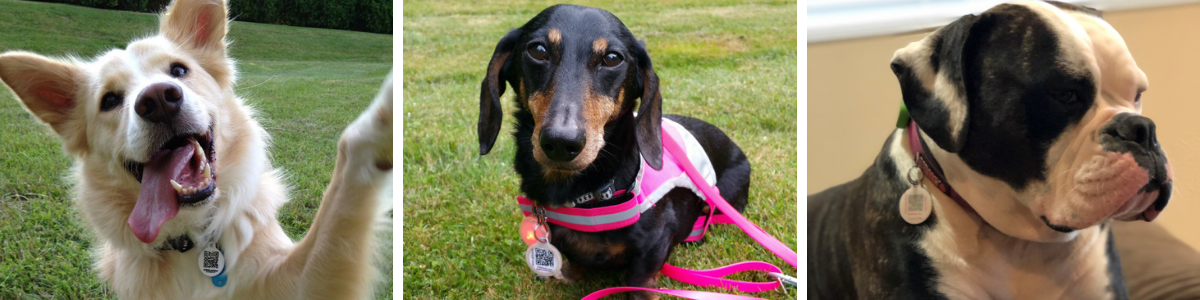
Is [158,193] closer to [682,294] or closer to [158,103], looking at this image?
[158,103]

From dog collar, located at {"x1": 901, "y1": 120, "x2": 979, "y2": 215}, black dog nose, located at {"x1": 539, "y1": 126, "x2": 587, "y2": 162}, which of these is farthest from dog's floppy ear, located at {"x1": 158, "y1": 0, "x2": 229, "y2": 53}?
dog collar, located at {"x1": 901, "y1": 120, "x2": 979, "y2": 215}

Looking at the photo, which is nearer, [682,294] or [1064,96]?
[1064,96]

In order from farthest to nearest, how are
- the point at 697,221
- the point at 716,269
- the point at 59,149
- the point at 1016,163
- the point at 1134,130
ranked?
the point at 697,221 → the point at 716,269 → the point at 59,149 → the point at 1016,163 → the point at 1134,130

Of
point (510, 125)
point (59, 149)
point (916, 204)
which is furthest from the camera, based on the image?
point (510, 125)

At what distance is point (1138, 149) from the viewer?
3.81 feet

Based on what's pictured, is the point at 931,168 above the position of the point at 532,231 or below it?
above

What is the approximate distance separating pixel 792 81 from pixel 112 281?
2265 millimetres

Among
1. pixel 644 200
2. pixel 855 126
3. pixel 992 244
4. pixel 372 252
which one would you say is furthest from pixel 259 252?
pixel 992 244

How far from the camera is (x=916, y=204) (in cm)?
138

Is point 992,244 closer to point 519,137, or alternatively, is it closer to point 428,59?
point 519,137

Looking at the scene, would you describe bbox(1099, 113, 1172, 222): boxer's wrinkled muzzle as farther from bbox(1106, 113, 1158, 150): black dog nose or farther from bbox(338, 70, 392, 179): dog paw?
bbox(338, 70, 392, 179): dog paw

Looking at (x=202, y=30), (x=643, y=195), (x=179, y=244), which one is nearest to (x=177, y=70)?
(x=202, y=30)

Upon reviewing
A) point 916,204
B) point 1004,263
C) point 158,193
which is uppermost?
point 158,193

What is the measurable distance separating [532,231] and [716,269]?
609 millimetres
